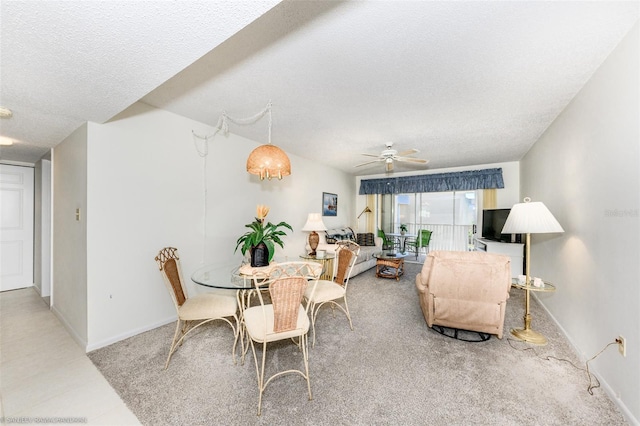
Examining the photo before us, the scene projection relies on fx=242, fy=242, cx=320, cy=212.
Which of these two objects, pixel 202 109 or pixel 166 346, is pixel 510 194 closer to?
pixel 202 109

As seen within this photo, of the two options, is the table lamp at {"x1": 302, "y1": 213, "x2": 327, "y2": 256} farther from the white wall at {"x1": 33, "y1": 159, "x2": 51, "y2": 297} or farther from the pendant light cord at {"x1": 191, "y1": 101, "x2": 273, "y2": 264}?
the white wall at {"x1": 33, "y1": 159, "x2": 51, "y2": 297}

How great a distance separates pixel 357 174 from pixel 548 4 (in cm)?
564

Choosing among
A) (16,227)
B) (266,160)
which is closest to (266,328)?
(266,160)

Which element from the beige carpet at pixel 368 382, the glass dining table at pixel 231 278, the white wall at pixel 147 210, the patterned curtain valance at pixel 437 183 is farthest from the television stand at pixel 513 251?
the white wall at pixel 147 210

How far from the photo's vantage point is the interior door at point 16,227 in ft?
13.0

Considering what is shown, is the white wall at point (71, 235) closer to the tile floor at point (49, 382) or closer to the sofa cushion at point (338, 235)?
the tile floor at point (49, 382)

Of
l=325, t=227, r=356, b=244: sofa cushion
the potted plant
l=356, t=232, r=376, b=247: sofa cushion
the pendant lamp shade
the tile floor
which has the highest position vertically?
the pendant lamp shade

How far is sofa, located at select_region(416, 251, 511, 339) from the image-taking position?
234 cm

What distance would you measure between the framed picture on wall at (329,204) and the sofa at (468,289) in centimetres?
345

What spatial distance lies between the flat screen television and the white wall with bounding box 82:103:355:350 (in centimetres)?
487

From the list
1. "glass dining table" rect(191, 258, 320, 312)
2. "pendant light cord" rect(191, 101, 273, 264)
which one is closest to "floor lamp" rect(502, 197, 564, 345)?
"glass dining table" rect(191, 258, 320, 312)

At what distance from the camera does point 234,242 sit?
11.9 ft

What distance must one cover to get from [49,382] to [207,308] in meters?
1.25

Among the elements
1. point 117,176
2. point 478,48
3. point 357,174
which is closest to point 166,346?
point 117,176
